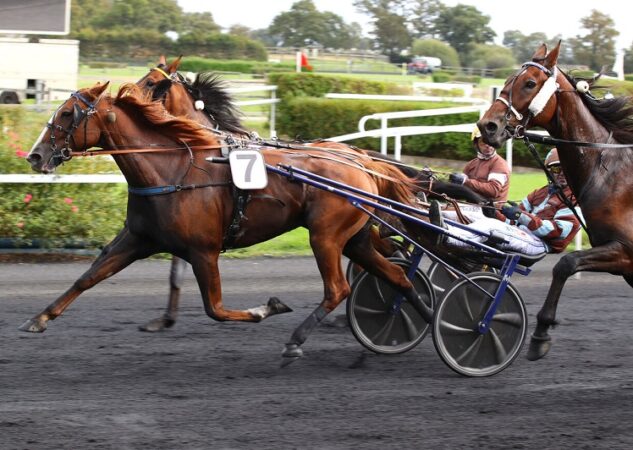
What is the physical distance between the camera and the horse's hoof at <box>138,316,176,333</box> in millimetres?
6321

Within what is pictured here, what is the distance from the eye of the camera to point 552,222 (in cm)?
568

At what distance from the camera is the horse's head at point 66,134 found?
5391 millimetres

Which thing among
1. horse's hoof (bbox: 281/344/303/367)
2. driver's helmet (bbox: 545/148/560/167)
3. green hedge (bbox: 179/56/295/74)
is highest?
green hedge (bbox: 179/56/295/74)

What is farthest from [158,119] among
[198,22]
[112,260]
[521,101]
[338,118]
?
[198,22]

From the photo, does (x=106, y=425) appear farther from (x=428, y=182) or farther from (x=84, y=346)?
(x=428, y=182)

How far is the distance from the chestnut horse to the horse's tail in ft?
0.42

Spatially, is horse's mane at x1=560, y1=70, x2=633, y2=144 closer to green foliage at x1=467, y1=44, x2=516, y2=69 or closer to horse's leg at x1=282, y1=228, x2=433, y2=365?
horse's leg at x1=282, y1=228, x2=433, y2=365

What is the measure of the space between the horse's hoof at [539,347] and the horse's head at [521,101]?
3.48ft

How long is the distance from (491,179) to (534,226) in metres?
0.86

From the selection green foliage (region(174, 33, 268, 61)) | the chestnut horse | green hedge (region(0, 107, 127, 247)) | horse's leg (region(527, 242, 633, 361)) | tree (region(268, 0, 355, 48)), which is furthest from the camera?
tree (region(268, 0, 355, 48))

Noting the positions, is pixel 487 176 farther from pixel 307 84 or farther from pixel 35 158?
pixel 307 84

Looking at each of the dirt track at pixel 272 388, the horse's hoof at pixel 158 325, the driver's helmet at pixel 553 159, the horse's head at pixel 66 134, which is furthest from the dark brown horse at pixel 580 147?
the horse's hoof at pixel 158 325

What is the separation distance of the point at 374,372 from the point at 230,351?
895 millimetres

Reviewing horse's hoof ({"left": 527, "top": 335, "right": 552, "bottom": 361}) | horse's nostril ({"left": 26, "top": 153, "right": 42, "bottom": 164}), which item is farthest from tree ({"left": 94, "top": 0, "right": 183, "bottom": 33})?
horse's hoof ({"left": 527, "top": 335, "right": 552, "bottom": 361})
